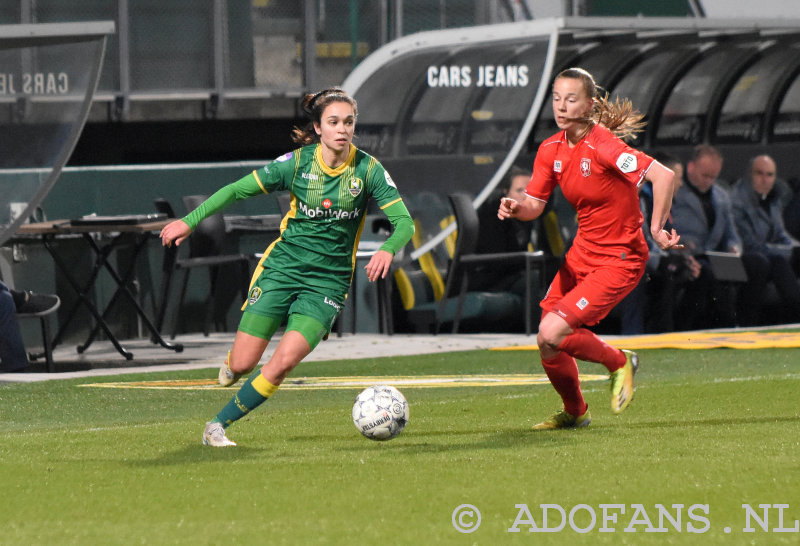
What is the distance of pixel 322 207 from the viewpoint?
7.76 metres

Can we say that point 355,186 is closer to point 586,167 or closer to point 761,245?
point 586,167

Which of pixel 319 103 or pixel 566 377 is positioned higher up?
pixel 319 103

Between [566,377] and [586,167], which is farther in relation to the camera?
[566,377]

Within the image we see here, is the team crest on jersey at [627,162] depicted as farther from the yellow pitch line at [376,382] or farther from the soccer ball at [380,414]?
the yellow pitch line at [376,382]

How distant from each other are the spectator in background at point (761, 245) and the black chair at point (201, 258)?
520 centimetres

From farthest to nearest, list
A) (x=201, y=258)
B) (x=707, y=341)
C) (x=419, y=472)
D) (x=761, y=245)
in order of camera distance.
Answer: (x=761, y=245)
(x=201, y=258)
(x=707, y=341)
(x=419, y=472)

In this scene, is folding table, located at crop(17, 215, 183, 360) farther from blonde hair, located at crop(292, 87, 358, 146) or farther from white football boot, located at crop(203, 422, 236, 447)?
white football boot, located at crop(203, 422, 236, 447)

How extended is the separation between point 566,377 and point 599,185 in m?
1.01

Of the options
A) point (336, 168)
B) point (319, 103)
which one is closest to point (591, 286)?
point (336, 168)

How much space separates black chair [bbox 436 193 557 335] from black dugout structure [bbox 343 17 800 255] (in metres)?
0.48

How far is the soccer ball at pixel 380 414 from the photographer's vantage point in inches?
305

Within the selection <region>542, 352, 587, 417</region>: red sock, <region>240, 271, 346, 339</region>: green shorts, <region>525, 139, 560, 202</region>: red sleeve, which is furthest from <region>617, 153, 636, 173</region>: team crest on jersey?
<region>240, 271, 346, 339</region>: green shorts

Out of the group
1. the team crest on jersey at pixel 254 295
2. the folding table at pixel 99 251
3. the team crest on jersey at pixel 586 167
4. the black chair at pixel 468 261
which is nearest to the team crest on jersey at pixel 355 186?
the team crest on jersey at pixel 254 295

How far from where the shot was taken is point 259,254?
16.2 m
